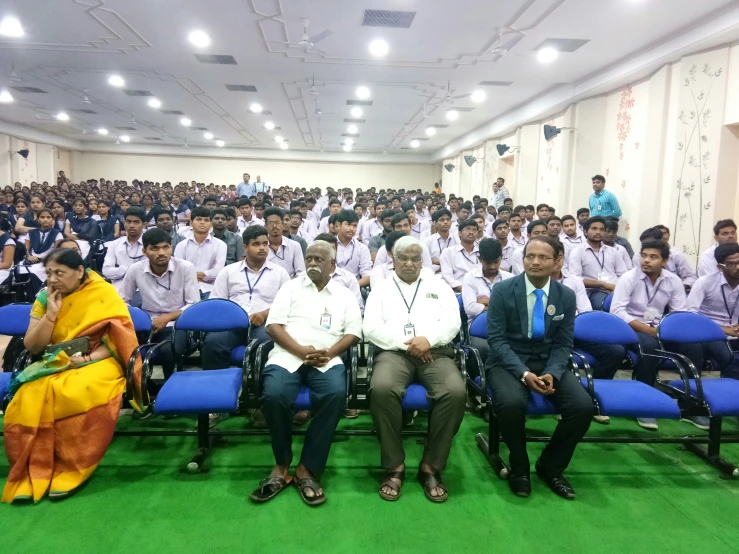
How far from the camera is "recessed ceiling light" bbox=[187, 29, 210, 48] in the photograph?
696 cm

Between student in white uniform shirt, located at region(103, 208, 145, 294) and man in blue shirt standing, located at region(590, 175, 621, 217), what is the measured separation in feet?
23.7

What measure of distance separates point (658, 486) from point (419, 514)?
1.31 metres

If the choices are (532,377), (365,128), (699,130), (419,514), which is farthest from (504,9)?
(365,128)

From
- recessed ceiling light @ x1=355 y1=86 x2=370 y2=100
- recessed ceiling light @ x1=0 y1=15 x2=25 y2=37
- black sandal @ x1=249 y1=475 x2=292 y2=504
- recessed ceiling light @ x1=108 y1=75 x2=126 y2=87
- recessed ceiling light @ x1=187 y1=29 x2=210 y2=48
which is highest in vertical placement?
recessed ceiling light @ x1=355 y1=86 x2=370 y2=100

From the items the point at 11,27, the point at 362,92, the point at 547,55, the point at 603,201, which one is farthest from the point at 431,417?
the point at 362,92

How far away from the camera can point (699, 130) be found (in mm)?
6398

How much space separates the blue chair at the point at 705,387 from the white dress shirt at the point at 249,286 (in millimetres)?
2654

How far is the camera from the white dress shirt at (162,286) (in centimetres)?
345

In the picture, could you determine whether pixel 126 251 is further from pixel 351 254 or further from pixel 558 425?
pixel 558 425

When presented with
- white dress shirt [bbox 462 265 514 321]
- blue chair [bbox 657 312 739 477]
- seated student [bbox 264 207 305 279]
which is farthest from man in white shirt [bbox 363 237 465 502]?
seated student [bbox 264 207 305 279]

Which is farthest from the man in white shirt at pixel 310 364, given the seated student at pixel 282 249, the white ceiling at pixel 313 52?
the white ceiling at pixel 313 52

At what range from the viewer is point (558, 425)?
2477 millimetres

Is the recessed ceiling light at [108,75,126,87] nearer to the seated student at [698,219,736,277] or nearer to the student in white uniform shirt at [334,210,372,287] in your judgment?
the student in white uniform shirt at [334,210,372,287]

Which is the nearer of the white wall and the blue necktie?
the blue necktie
